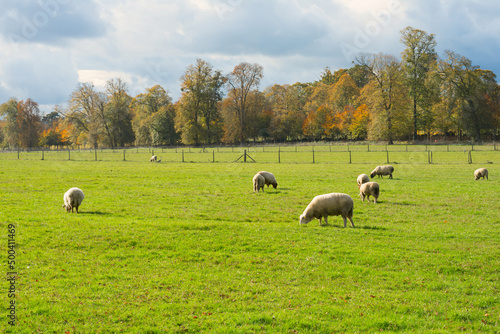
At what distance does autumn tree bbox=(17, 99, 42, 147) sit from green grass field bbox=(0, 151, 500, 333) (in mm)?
108176

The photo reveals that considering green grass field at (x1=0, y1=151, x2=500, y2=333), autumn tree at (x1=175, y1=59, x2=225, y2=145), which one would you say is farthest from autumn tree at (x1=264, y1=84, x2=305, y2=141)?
green grass field at (x1=0, y1=151, x2=500, y2=333)

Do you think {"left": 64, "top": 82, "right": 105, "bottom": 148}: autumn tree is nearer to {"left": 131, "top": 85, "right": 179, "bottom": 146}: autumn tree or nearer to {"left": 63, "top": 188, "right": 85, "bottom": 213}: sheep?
{"left": 131, "top": 85, "right": 179, "bottom": 146}: autumn tree

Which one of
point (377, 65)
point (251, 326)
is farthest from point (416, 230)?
point (377, 65)

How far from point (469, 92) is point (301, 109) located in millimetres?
45055

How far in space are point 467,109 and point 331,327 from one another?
284 feet

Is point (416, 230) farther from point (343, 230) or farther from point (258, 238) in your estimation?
point (258, 238)

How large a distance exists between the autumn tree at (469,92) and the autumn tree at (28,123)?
109 metres

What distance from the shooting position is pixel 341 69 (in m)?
123

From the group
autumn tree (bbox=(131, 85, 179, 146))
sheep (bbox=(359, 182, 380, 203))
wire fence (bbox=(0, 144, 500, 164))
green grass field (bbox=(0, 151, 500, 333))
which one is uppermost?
autumn tree (bbox=(131, 85, 179, 146))

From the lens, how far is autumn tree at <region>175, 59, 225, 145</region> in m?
96.8

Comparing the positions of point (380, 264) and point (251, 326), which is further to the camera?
point (380, 264)

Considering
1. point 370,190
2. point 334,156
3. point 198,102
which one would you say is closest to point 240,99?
point 198,102

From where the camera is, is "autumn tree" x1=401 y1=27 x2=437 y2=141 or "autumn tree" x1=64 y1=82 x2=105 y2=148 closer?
"autumn tree" x1=401 y1=27 x2=437 y2=141

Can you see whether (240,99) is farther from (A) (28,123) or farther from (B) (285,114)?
(A) (28,123)
